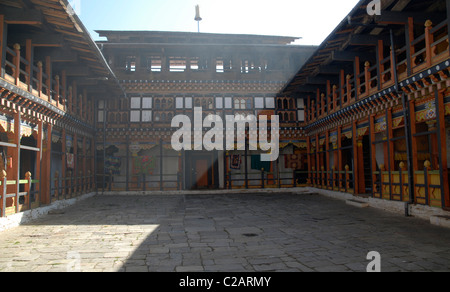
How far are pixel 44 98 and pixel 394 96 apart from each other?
413 inches

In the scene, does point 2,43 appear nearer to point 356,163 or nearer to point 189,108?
point 189,108

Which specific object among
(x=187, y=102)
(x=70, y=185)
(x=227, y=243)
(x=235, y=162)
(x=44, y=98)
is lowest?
(x=227, y=243)

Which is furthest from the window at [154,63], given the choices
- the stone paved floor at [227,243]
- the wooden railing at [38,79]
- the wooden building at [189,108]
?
the stone paved floor at [227,243]

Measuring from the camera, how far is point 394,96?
Answer: 895cm

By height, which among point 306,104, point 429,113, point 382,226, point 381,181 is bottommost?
point 382,226

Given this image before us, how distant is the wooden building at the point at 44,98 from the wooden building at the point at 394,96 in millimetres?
8017

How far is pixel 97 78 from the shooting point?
13.2 m

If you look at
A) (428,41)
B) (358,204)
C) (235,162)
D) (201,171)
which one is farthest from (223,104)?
(428,41)

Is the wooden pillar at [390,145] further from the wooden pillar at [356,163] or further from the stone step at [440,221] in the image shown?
the wooden pillar at [356,163]

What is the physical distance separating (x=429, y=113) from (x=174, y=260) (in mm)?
6991

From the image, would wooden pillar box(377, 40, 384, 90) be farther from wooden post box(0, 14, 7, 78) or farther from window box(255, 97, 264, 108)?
wooden post box(0, 14, 7, 78)
